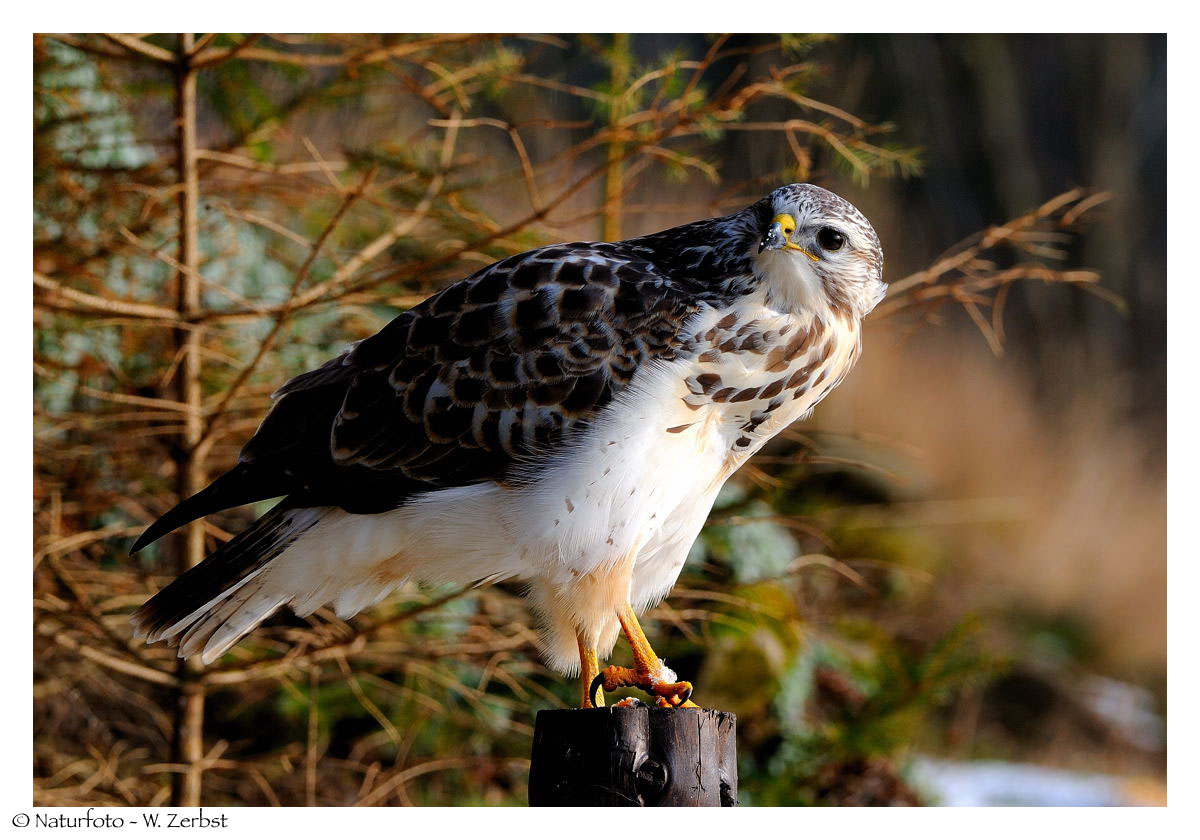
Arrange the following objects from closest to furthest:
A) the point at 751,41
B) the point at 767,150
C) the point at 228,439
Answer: the point at 228,439
the point at 751,41
the point at 767,150

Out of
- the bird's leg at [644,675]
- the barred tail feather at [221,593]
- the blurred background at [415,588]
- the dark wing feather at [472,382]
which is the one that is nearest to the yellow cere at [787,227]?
the dark wing feather at [472,382]

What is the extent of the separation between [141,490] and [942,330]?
24.8 ft

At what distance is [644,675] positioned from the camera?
10.0 ft

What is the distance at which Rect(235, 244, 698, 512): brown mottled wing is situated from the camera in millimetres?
2904

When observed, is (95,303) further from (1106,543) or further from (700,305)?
(1106,543)

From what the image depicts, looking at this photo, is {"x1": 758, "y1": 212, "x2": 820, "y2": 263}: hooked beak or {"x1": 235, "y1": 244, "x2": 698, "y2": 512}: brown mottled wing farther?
{"x1": 235, "y1": 244, "x2": 698, "y2": 512}: brown mottled wing

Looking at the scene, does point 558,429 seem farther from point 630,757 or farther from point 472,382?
point 630,757

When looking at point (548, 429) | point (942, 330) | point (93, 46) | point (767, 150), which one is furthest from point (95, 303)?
point (942, 330)

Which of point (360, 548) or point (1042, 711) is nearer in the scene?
point (360, 548)

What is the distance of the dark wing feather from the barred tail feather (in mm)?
77

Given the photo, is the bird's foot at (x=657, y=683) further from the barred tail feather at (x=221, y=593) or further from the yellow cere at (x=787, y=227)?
the yellow cere at (x=787, y=227)

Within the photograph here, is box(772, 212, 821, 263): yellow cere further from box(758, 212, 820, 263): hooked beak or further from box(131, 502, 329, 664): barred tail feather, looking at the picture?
Answer: box(131, 502, 329, 664): barred tail feather

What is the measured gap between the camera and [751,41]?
9.49m

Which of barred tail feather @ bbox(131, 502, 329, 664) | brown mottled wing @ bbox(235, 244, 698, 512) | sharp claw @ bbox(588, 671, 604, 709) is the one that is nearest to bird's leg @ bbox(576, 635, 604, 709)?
sharp claw @ bbox(588, 671, 604, 709)
